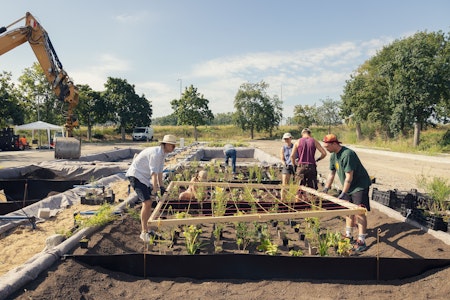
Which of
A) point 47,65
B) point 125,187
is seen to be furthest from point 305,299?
point 47,65

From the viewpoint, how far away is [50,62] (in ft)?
43.4

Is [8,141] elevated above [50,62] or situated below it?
below

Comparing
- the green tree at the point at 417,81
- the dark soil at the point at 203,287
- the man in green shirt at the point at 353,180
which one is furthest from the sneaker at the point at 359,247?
the green tree at the point at 417,81

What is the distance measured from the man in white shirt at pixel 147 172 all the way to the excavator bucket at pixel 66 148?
30.7ft

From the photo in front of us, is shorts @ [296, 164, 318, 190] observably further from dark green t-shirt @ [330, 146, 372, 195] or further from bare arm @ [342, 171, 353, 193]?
bare arm @ [342, 171, 353, 193]

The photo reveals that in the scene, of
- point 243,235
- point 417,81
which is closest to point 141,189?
point 243,235

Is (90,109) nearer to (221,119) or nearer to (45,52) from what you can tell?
(45,52)

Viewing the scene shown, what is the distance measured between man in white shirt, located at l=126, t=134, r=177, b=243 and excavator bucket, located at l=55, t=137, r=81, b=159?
937 cm

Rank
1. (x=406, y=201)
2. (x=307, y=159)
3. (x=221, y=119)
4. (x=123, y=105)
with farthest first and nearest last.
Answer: (x=221, y=119) → (x=123, y=105) → (x=307, y=159) → (x=406, y=201)

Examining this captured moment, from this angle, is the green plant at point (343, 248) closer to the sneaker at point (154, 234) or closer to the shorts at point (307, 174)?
the shorts at point (307, 174)

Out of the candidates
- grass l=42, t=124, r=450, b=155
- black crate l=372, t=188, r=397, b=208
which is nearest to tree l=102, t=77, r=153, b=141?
grass l=42, t=124, r=450, b=155

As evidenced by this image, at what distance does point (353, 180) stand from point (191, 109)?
1388 inches

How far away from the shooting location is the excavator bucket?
12.6m

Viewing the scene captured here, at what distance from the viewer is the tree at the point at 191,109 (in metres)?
38.7
